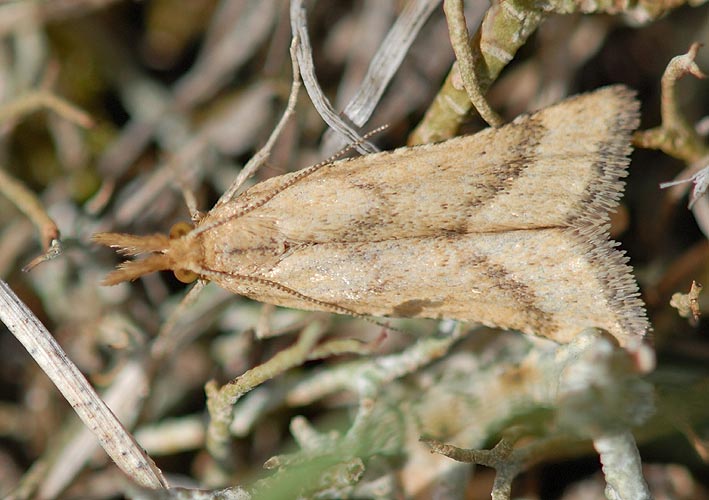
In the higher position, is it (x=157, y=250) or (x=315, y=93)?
(x=315, y=93)

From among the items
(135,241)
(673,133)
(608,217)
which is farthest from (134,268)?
(673,133)

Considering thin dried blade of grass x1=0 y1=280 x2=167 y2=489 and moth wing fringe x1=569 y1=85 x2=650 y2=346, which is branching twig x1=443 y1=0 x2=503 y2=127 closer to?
moth wing fringe x1=569 y1=85 x2=650 y2=346

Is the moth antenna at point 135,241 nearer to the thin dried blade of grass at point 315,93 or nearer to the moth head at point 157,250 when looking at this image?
the moth head at point 157,250

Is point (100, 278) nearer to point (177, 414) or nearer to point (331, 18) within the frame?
point (177, 414)

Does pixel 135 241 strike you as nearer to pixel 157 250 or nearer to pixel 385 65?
pixel 157 250

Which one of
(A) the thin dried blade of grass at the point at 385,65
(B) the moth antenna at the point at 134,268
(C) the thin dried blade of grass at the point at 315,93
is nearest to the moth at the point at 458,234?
(B) the moth antenna at the point at 134,268

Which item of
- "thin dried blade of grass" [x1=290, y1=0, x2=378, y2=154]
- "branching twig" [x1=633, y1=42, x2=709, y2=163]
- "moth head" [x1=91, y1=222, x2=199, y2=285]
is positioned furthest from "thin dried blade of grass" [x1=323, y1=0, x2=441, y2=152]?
"branching twig" [x1=633, y1=42, x2=709, y2=163]

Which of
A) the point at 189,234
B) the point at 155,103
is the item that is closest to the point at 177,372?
the point at 189,234
